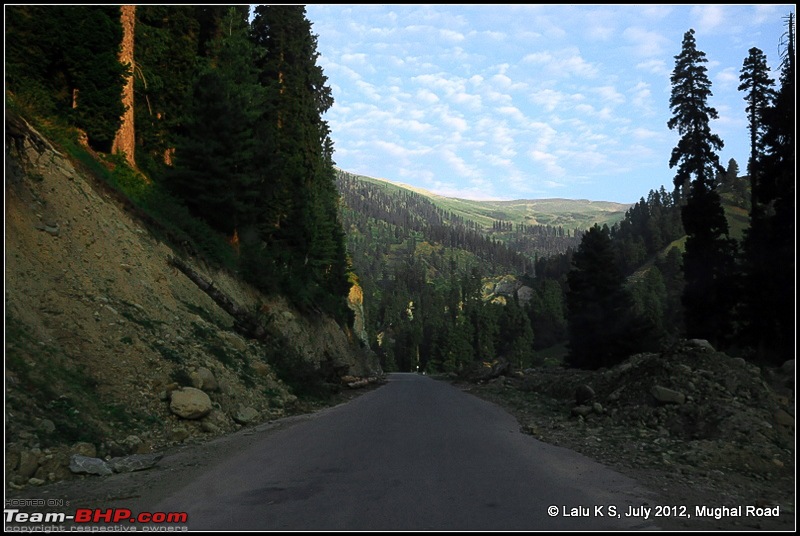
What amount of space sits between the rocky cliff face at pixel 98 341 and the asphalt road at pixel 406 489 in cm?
233

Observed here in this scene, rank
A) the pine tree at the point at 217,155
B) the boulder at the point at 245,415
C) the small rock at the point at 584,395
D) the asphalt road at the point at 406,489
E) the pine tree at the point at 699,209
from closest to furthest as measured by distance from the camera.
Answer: the asphalt road at the point at 406,489
the boulder at the point at 245,415
the small rock at the point at 584,395
the pine tree at the point at 217,155
the pine tree at the point at 699,209

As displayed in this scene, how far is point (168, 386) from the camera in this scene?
35.7ft

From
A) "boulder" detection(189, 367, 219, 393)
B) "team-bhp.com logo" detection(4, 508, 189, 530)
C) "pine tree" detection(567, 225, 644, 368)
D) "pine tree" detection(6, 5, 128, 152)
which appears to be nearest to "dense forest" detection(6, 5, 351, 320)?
"pine tree" detection(6, 5, 128, 152)

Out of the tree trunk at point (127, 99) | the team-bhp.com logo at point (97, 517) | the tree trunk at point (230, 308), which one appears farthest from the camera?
the tree trunk at point (127, 99)

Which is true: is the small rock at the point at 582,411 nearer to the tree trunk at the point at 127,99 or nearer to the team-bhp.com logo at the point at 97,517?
the team-bhp.com logo at the point at 97,517

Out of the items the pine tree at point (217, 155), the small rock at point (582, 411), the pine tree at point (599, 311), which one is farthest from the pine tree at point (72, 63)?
the pine tree at point (599, 311)

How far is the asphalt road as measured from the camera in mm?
4785

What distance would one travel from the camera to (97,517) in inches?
199

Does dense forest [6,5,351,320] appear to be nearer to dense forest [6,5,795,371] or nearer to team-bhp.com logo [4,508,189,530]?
dense forest [6,5,795,371]

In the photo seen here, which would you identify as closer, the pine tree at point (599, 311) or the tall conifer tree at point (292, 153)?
the tall conifer tree at point (292, 153)

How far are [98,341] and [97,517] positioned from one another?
6.57 meters

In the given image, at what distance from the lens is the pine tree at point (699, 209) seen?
3044 cm

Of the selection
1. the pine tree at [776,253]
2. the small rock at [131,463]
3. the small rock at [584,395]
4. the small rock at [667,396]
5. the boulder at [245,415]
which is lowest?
the boulder at [245,415]

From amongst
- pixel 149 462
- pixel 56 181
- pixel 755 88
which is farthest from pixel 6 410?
pixel 755 88
